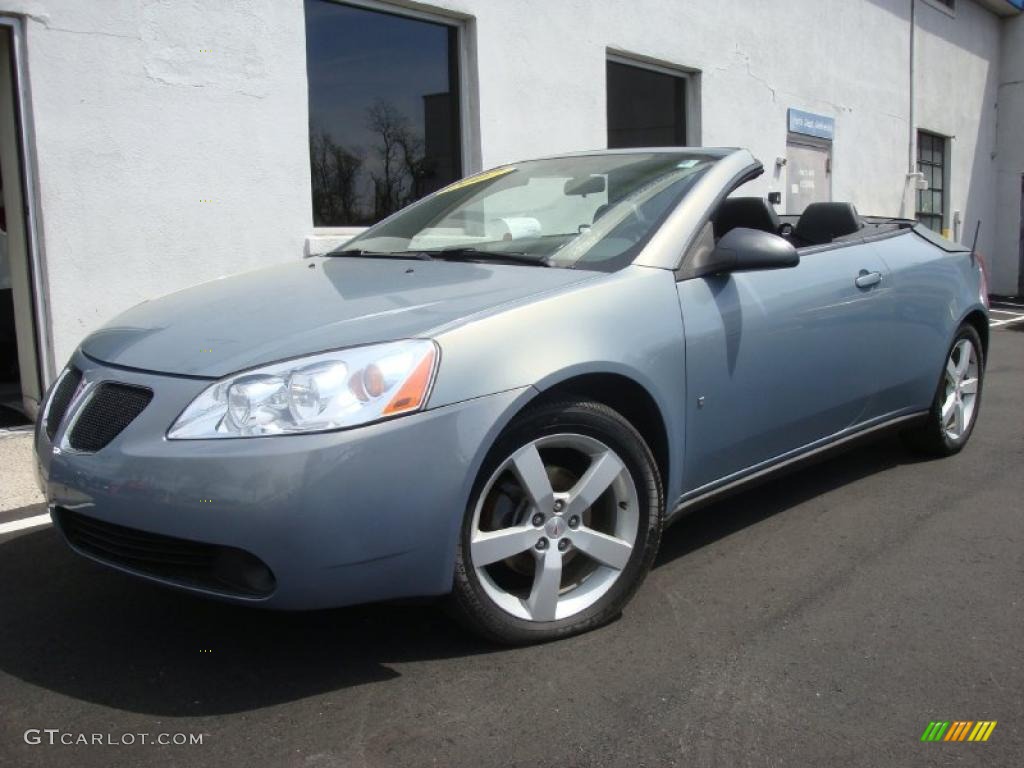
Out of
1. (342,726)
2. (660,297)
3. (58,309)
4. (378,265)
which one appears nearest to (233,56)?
(58,309)

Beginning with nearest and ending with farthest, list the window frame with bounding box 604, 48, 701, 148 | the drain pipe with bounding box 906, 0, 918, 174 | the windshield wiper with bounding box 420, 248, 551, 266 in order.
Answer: the windshield wiper with bounding box 420, 248, 551, 266, the window frame with bounding box 604, 48, 701, 148, the drain pipe with bounding box 906, 0, 918, 174

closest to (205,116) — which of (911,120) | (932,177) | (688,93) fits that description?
(688,93)

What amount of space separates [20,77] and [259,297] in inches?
127

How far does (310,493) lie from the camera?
2344 mm

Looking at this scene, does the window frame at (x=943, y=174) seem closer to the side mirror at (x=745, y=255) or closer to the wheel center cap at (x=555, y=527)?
the side mirror at (x=745, y=255)

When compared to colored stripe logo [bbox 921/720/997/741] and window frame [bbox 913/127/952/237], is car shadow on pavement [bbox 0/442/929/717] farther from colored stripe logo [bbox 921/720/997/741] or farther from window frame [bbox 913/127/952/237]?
window frame [bbox 913/127/952/237]

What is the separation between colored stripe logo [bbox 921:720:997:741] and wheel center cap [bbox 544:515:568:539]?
40.7 inches

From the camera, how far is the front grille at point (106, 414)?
2.57 metres

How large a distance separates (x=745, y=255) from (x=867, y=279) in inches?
41.0

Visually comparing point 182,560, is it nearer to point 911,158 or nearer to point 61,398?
point 61,398

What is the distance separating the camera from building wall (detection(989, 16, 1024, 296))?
1745cm

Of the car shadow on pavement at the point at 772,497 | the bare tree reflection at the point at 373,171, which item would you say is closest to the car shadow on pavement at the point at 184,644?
the car shadow on pavement at the point at 772,497

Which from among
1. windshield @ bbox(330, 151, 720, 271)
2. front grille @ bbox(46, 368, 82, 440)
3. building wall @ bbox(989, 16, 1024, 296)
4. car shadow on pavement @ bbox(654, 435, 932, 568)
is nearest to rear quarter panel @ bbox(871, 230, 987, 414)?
car shadow on pavement @ bbox(654, 435, 932, 568)

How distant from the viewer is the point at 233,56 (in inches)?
244
